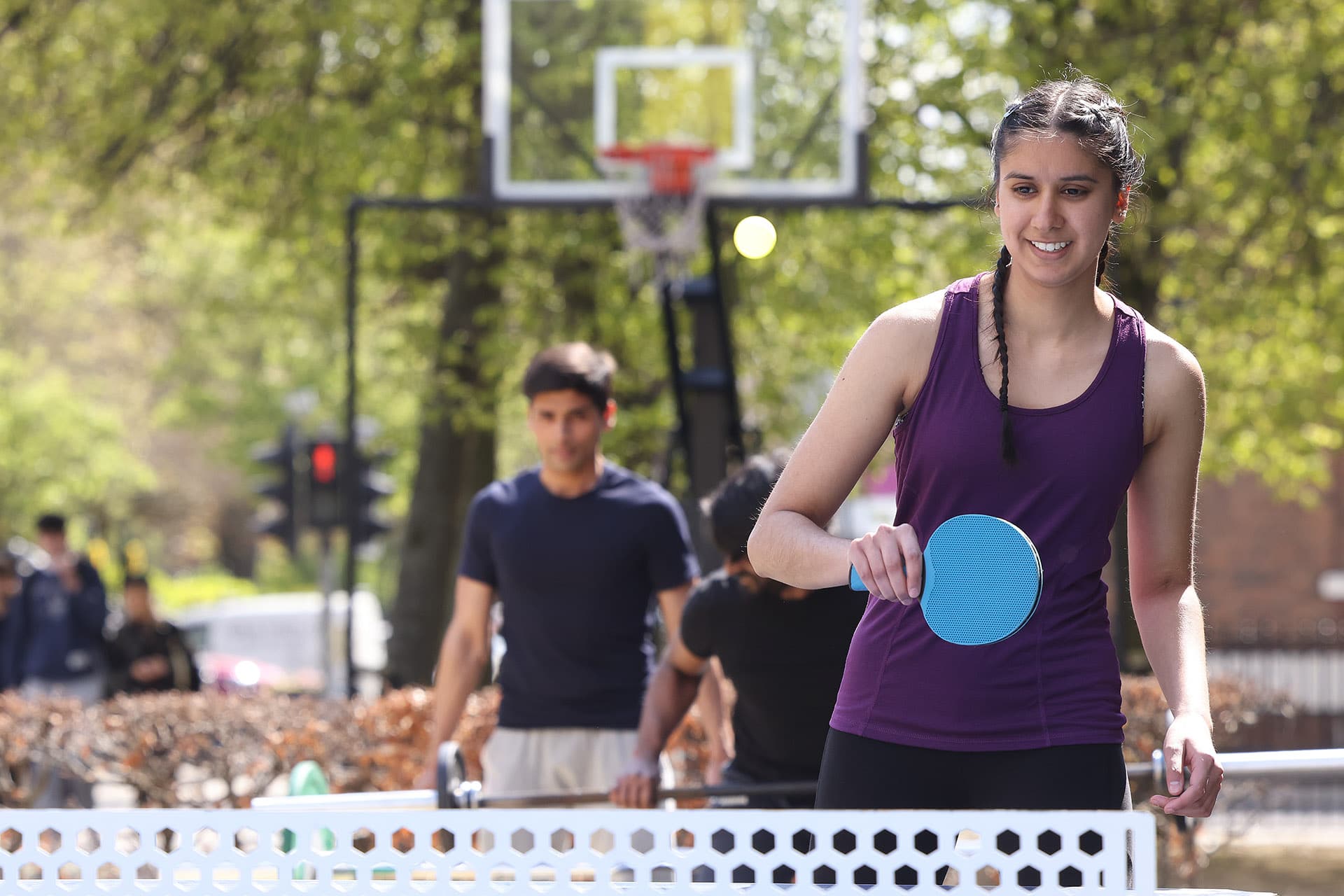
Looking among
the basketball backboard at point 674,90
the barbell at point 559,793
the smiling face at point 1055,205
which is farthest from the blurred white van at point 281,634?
the smiling face at point 1055,205

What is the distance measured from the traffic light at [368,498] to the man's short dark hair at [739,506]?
867 cm

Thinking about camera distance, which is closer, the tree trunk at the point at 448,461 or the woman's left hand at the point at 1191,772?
the woman's left hand at the point at 1191,772

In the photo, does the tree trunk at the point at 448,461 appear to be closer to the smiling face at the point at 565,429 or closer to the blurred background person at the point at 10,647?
the blurred background person at the point at 10,647

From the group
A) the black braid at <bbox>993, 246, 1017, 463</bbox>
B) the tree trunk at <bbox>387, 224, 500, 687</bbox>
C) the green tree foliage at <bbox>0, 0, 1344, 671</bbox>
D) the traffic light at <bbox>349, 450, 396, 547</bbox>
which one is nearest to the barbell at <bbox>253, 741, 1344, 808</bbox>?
the black braid at <bbox>993, 246, 1017, 463</bbox>

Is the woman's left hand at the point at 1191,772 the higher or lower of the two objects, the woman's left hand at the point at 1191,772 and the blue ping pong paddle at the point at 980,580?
the lower

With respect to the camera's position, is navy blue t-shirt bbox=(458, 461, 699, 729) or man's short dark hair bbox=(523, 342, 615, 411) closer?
navy blue t-shirt bbox=(458, 461, 699, 729)

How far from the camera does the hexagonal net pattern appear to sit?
179 cm

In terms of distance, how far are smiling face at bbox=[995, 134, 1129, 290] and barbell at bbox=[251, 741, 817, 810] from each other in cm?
170

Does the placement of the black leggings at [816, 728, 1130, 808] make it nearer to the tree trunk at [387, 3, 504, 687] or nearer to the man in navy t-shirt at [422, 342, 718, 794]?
the man in navy t-shirt at [422, 342, 718, 794]

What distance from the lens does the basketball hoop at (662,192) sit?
1093 cm

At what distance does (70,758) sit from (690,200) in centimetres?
510

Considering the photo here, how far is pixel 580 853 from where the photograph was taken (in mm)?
1860

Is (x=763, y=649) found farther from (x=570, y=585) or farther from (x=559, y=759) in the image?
(x=559, y=759)

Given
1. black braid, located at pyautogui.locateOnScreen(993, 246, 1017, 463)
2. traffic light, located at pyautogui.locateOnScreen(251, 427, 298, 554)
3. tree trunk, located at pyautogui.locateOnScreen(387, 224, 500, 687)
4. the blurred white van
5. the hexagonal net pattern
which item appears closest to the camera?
the hexagonal net pattern
